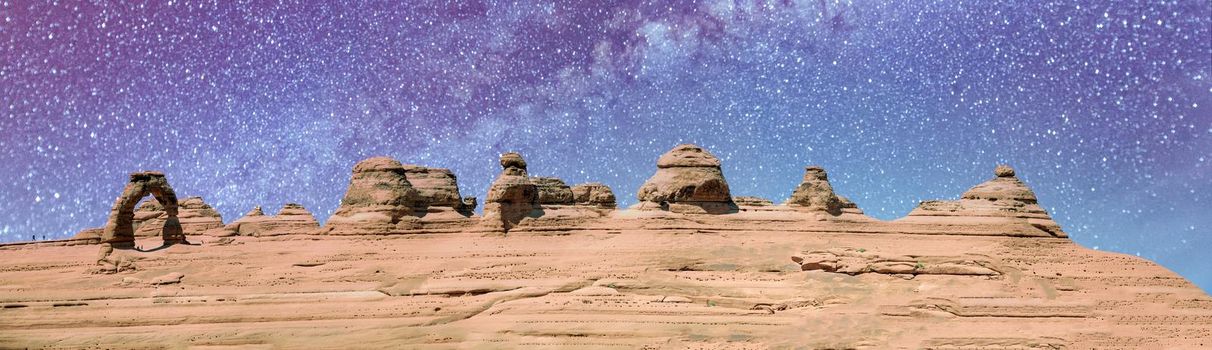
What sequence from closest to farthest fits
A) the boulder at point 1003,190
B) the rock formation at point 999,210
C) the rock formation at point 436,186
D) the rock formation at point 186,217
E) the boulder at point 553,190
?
the rock formation at point 436,186 → the boulder at point 553,190 → the rock formation at point 999,210 → the boulder at point 1003,190 → the rock formation at point 186,217

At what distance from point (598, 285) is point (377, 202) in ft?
22.6

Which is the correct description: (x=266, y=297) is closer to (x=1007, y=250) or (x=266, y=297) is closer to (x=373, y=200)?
(x=373, y=200)

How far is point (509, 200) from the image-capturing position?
832 inches

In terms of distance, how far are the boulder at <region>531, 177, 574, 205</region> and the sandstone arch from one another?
1001 cm

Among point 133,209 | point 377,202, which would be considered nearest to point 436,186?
point 377,202

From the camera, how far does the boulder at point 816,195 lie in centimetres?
2284

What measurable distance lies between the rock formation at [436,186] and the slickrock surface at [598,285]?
595 millimetres

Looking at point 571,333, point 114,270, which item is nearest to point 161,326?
point 114,270

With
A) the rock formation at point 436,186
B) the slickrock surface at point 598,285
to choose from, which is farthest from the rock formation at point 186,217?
the rock formation at point 436,186

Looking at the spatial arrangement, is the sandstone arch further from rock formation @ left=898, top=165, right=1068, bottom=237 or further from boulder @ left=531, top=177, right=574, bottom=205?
rock formation @ left=898, top=165, right=1068, bottom=237

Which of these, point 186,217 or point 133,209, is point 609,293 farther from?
point 186,217

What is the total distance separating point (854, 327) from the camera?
57.1 ft

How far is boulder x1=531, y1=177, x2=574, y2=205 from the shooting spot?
2281cm

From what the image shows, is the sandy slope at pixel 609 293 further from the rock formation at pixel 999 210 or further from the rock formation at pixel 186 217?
the rock formation at pixel 186 217
